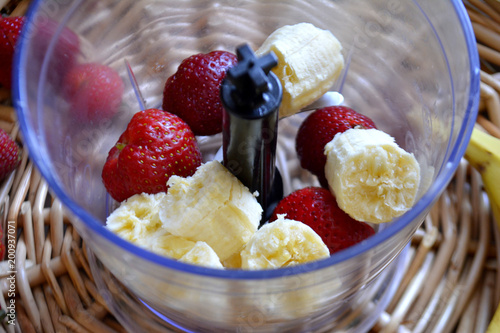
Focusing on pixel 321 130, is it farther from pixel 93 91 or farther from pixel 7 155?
pixel 7 155

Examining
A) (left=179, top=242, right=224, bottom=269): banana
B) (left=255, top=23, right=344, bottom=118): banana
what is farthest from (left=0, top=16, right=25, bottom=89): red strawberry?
(left=179, top=242, right=224, bottom=269): banana

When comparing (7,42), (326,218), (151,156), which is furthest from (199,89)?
(7,42)

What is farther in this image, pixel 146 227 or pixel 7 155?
pixel 7 155

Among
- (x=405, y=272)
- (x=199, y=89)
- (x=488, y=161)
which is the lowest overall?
(x=405, y=272)

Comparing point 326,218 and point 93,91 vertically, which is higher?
point 93,91

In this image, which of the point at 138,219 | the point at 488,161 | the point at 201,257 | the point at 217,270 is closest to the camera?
the point at 217,270

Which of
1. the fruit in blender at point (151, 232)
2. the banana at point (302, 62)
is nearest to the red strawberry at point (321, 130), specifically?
the banana at point (302, 62)

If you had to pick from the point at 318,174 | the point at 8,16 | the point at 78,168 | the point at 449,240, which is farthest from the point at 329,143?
the point at 8,16
